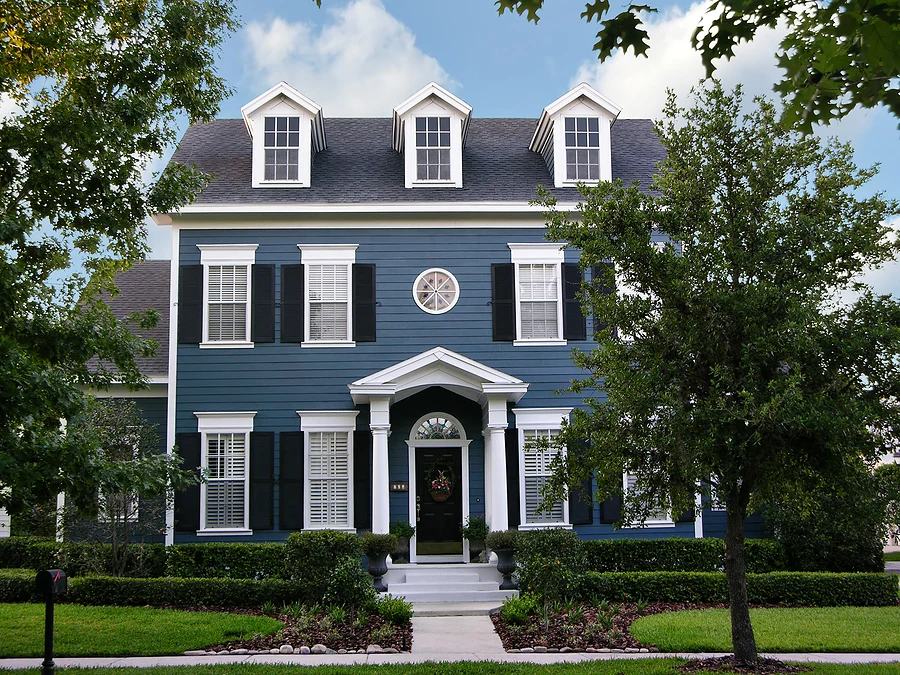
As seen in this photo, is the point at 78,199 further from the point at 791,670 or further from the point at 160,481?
the point at 791,670

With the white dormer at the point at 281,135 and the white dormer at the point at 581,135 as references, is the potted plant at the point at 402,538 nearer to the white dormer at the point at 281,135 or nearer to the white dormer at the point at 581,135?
the white dormer at the point at 281,135

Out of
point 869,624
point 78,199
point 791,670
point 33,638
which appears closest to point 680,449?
point 791,670

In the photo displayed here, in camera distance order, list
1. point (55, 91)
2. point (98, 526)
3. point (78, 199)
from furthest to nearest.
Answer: point (98, 526) → point (55, 91) → point (78, 199)

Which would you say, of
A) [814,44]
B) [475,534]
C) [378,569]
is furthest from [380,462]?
[814,44]

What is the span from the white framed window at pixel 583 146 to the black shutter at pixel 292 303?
222 inches

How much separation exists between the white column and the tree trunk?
6612mm

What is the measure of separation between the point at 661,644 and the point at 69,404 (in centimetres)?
673

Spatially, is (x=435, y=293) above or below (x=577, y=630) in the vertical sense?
above

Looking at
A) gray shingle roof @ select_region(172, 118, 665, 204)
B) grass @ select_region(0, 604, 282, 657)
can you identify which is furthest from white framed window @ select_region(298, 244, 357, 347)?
grass @ select_region(0, 604, 282, 657)

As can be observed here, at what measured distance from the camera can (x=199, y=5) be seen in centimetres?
949

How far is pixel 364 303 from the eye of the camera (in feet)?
51.0

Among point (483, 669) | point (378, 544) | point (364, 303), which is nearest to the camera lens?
point (483, 669)

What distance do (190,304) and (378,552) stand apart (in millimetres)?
5680

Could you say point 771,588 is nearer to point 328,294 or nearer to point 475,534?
point 475,534
